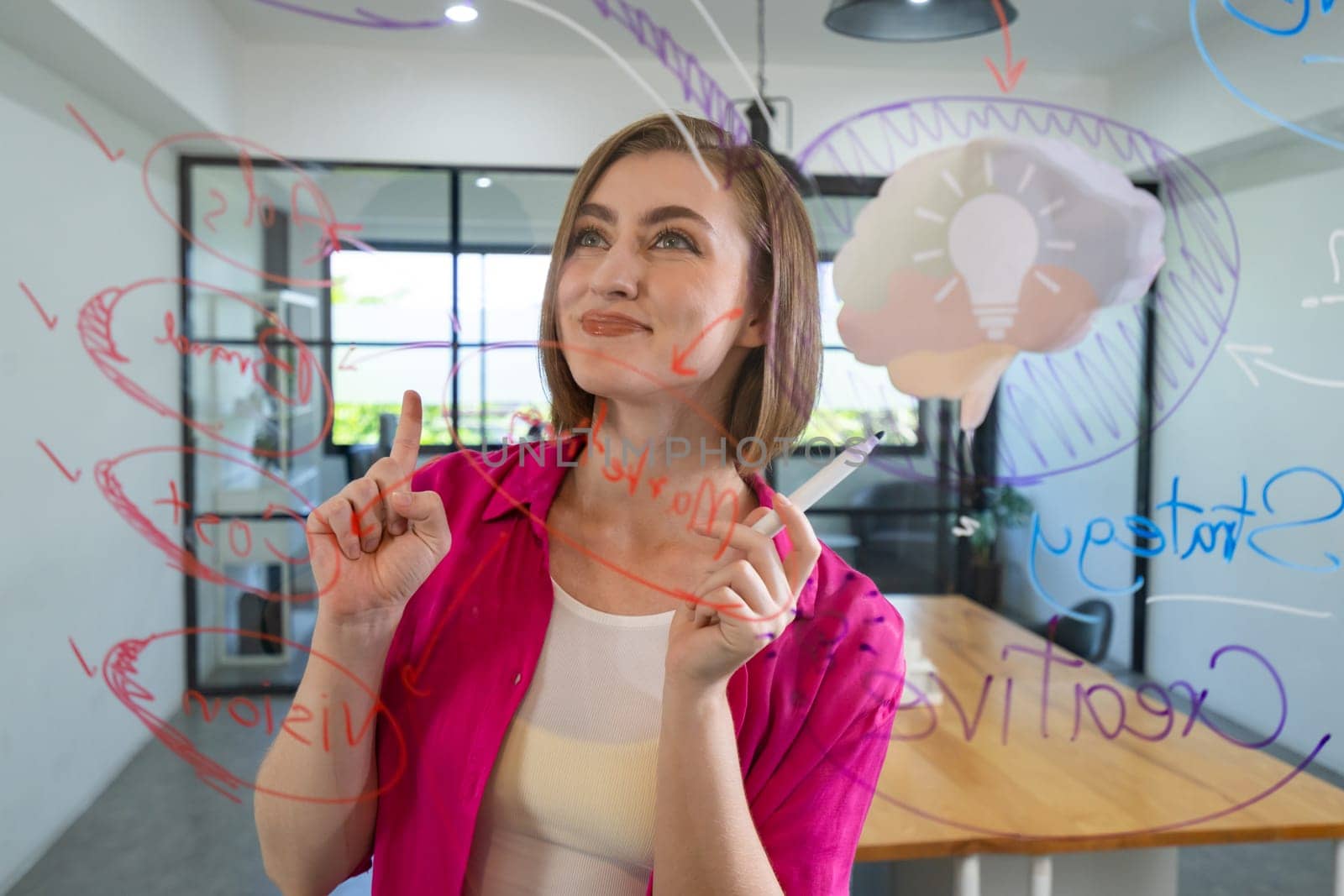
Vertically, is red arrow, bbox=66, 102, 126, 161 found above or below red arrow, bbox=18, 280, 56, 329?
above

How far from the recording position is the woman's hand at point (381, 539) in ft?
1.45

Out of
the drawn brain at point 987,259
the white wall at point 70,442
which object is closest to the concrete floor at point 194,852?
the white wall at point 70,442

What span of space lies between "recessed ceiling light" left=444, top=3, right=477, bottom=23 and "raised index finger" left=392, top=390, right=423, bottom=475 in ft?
0.59

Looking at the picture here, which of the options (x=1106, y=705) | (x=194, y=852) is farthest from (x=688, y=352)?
(x=194, y=852)

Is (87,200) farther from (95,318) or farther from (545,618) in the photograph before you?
(545,618)

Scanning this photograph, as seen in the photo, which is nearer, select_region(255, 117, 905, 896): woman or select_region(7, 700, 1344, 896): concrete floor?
select_region(255, 117, 905, 896): woman

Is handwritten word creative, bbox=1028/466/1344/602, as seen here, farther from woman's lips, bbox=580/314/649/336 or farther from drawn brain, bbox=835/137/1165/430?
woman's lips, bbox=580/314/649/336

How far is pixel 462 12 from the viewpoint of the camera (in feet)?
1.40

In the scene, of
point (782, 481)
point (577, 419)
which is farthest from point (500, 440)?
point (782, 481)

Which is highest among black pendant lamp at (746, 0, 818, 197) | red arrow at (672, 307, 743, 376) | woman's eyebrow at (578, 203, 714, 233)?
black pendant lamp at (746, 0, 818, 197)

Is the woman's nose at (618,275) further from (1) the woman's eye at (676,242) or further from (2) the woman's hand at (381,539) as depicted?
(2) the woman's hand at (381,539)

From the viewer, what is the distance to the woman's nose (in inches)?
15.6

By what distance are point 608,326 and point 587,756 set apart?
0.23 metres

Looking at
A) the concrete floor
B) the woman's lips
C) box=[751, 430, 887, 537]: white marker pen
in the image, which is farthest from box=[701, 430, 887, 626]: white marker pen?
the concrete floor
